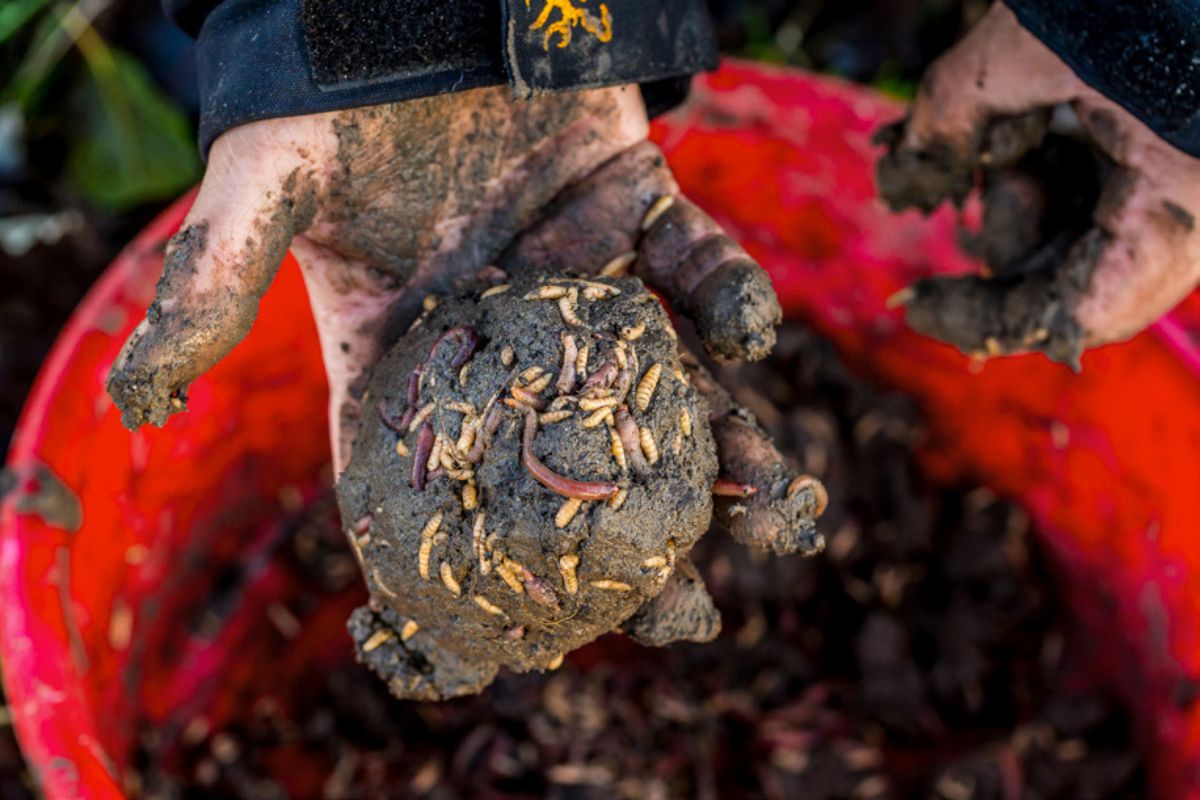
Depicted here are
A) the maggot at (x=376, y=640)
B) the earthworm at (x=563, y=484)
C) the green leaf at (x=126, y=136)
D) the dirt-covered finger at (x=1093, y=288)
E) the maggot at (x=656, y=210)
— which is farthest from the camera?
the green leaf at (x=126, y=136)

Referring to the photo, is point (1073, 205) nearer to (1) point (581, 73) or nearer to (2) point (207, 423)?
(1) point (581, 73)

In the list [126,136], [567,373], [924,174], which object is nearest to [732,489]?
[567,373]

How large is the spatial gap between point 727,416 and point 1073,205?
1.00 m

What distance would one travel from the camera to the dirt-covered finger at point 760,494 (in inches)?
48.3

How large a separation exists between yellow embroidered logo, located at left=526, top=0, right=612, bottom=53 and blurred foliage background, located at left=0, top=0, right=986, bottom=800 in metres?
1.76

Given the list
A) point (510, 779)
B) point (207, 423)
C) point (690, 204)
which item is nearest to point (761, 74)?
point (690, 204)

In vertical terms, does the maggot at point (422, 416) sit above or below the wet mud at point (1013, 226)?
above

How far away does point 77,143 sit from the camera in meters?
2.83

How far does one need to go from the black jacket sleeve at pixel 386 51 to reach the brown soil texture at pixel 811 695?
1.21 meters

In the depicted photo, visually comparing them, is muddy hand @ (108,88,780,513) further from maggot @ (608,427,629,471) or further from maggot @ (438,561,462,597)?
maggot @ (438,561,462,597)

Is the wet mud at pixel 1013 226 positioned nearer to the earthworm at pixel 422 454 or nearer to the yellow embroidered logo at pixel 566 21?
the yellow embroidered logo at pixel 566 21

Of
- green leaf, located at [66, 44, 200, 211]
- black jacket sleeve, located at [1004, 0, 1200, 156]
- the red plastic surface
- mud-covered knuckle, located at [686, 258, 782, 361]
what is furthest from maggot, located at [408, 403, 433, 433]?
green leaf, located at [66, 44, 200, 211]

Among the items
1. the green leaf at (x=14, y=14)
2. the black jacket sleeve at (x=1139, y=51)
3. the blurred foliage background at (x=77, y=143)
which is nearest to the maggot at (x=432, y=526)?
the black jacket sleeve at (x=1139, y=51)

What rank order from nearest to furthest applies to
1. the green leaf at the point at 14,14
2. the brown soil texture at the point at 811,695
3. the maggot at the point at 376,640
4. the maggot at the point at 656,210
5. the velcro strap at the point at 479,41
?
the velcro strap at the point at 479,41 → the maggot at the point at 376,640 → the maggot at the point at 656,210 → the brown soil texture at the point at 811,695 → the green leaf at the point at 14,14
